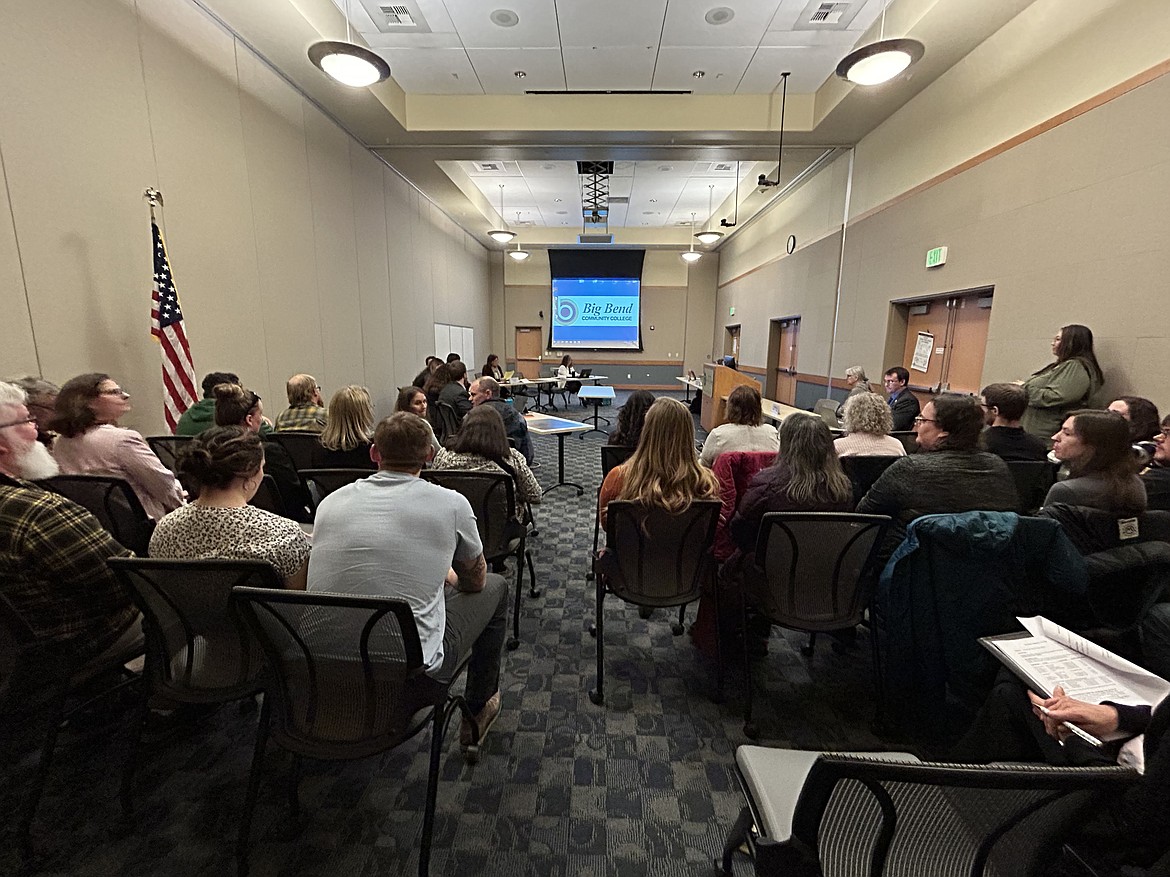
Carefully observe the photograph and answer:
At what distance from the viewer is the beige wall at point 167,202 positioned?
270 centimetres

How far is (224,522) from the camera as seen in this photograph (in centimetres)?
146

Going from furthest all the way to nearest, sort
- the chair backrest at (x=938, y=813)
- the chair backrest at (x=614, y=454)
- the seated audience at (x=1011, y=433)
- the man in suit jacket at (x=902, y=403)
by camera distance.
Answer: the man in suit jacket at (x=902, y=403) < the chair backrest at (x=614, y=454) < the seated audience at (x=1011, y=433) < the chair backrest at (x=938, y=813)

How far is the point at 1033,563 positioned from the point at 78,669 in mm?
3141

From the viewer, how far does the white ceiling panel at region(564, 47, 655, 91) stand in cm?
488

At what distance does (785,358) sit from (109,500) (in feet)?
30.2

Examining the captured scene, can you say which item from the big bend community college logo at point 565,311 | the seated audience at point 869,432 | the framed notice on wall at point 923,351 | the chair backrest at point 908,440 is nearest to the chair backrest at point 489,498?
the seated audience at point 869,432

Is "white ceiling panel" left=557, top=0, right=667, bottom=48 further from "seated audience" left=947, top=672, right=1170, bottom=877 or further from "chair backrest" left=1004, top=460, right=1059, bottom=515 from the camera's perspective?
"seated audience" left=947, top=672, right=1170, bottom=877

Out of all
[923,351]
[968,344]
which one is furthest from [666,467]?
[923,351]

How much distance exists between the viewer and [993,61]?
397cm

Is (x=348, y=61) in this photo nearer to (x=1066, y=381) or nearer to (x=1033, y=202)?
(x=1033, y=202)

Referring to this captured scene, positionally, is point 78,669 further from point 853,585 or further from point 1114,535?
point 1114,535

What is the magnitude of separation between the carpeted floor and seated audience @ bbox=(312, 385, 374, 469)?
1400 millimetres

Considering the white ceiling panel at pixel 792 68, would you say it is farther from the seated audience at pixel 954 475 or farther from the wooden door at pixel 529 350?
the wooden door at pixel 529 350

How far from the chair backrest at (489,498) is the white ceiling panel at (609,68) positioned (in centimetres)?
472
